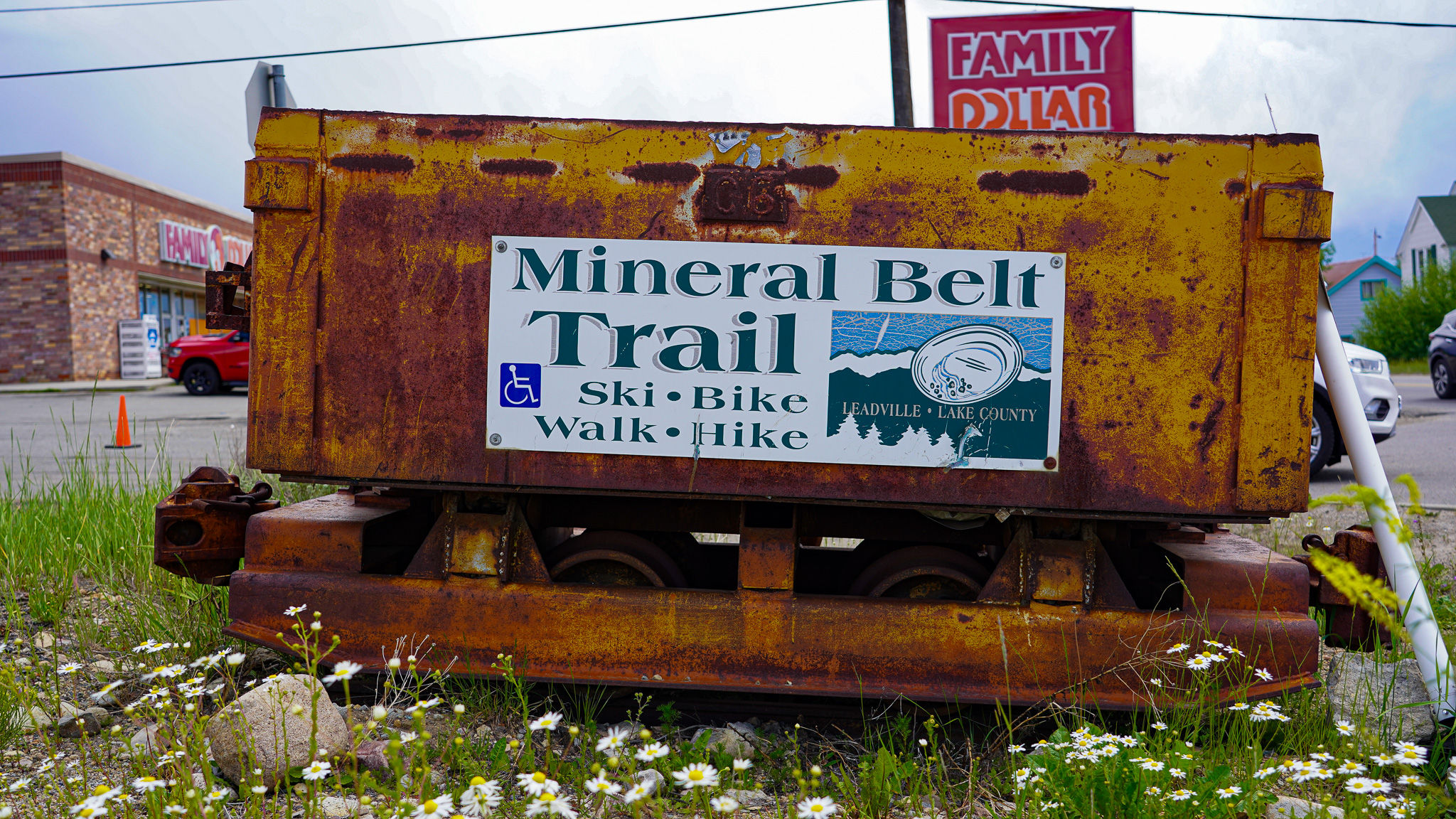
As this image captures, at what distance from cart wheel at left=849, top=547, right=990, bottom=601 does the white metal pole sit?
1084 mm

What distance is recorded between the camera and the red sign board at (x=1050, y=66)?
9.43m

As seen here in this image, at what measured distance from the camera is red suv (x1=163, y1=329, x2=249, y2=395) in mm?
18938

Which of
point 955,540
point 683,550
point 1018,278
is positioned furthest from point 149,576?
point 1018,278

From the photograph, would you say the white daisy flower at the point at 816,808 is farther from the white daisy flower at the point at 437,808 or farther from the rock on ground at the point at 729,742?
the rock on ground at the point at 729,742

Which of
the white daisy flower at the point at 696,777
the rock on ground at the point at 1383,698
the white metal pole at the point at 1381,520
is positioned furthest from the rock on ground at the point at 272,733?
the white metal pole at the point at 1381,520

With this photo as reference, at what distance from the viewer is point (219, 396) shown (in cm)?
1908

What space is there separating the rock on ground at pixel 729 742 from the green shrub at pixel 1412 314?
35750 millimetres

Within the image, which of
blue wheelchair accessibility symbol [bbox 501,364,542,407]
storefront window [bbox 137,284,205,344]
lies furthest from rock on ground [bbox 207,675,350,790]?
storefront window [bbox 137,284,205,344]

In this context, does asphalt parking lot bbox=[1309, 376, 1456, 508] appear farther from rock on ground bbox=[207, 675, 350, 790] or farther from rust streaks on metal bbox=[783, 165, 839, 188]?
rock on ground bbox=[207, 675, 350, 790]

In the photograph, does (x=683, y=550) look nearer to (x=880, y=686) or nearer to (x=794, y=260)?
(x=880, y=686)

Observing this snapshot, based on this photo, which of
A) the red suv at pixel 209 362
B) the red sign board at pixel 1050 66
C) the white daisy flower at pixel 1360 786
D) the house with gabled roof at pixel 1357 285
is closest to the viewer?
the white daisy flower at pixel 1360 786

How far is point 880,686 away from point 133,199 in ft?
101

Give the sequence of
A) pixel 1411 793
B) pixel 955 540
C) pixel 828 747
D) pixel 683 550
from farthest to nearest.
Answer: pixel 683 550 < pixel 955 540 < pixel 828 747 < pixel 1411 793

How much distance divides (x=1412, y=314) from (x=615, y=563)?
3715 centimetres
